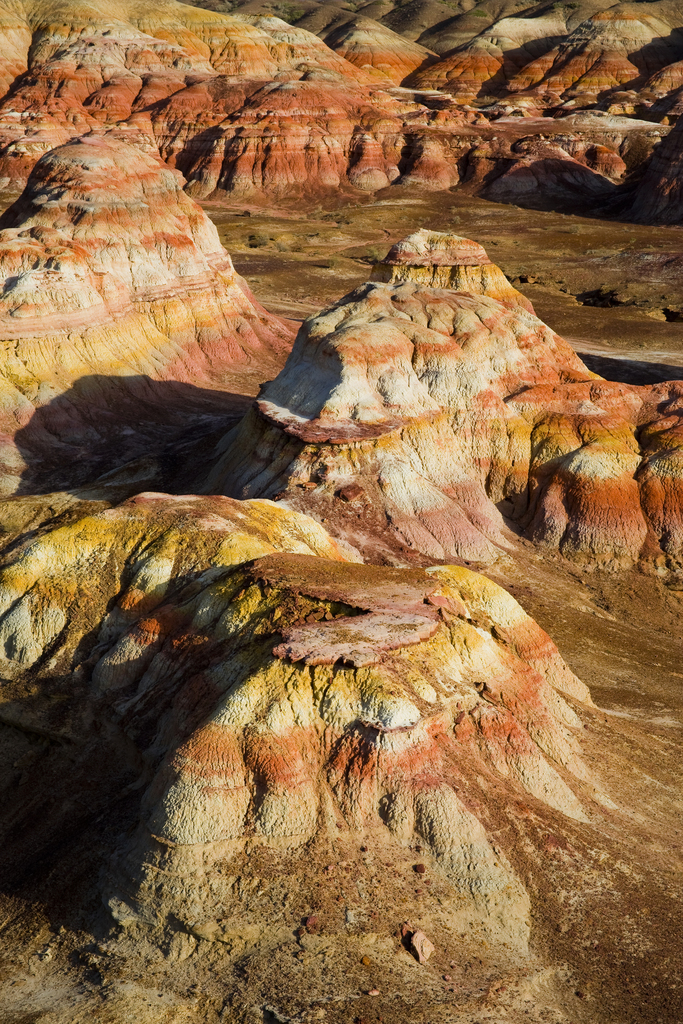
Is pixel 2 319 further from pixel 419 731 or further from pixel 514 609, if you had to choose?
pixel 419 731

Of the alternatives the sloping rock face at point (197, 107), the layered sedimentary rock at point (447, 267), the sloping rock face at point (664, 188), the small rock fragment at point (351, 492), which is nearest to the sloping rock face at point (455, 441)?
the small rock fragment at point (351, 492)

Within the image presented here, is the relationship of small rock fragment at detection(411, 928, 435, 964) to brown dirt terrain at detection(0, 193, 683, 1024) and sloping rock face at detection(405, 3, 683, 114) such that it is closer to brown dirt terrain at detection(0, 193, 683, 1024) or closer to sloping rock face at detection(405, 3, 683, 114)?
brown dirt terrain at detection(0, 193, 683, 1024)

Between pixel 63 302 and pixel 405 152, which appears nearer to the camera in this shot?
pixel 63 302

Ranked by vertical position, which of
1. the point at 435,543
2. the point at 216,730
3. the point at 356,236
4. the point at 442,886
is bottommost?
the point at 356,236

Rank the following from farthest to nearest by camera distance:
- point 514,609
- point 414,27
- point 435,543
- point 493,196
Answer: point 414,27 < point 493,196 < point 435,543 < point 514,609

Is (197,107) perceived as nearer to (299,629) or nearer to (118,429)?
(118,429)

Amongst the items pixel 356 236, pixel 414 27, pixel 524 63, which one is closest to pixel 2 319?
pixel 356 236

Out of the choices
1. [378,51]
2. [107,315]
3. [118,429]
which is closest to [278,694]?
[118,429]

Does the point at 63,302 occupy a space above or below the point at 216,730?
below

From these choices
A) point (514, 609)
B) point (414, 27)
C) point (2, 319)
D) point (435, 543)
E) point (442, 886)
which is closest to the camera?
point (442, 886)
